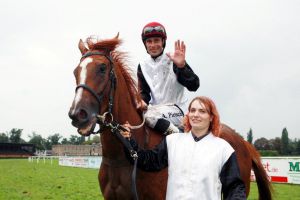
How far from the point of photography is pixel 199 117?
2.89 m

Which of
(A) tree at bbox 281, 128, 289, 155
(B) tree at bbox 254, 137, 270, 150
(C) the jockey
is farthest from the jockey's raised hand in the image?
(B) tree at bbox 254, 137, 270, 150

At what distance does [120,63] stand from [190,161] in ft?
6.43

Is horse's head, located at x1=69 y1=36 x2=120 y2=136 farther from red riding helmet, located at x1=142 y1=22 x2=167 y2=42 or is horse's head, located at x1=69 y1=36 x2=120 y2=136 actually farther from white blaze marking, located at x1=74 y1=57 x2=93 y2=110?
red riding helmet, located at x1=142 y1=22 x2=167 y2=42

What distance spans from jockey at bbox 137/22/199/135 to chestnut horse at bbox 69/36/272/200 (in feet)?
0.63

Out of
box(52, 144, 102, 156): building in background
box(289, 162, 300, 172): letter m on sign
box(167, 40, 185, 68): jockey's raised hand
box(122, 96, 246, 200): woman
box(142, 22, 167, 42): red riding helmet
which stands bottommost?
box(52, 144, 102, 156): building in background

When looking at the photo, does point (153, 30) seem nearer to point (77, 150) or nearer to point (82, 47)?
point (82, 47)

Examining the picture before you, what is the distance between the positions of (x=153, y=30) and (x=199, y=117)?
83.3 inches

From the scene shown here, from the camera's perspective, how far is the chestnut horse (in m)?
3.50

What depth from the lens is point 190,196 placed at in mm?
2758

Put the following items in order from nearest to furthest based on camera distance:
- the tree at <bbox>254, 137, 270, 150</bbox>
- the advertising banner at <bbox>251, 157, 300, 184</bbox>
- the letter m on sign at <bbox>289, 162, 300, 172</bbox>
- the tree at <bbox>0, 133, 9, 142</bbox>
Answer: the letter m on sign at <bbox>289, 162, 300, 172</bbox> < the advertising banner at <bbox>251, 157, 300, 184</bbox> < the tree at <bbox>254, 137, 270, 150</bbox> < the tree at <bbox>0, 133, 9, 142</bbox>

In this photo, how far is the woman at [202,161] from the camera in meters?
2.74

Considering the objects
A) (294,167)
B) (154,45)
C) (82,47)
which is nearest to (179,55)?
(154,45)

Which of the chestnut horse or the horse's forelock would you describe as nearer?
the chestnut horse

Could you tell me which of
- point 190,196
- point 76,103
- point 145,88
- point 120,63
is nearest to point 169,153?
point 190,196
